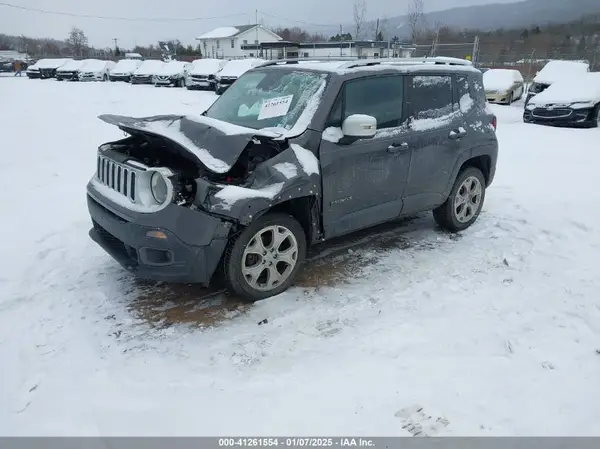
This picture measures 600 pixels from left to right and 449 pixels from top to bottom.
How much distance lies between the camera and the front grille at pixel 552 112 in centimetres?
1327

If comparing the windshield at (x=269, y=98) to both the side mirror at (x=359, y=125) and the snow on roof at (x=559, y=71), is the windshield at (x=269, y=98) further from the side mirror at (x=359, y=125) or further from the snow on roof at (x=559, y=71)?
the snow on roof at (x=559, y=71)

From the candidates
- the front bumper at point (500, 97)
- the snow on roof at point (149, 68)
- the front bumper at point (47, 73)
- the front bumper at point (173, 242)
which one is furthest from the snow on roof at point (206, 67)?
the front bumper at point (173, 242)

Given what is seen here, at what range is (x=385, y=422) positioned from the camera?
2.64 meters

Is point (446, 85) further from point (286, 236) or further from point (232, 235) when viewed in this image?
point (232, 235)

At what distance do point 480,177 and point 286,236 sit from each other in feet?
9.79

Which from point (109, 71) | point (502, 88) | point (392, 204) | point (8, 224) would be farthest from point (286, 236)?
point (109, 71)

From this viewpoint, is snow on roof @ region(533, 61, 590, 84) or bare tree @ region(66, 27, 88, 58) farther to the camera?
bare tree @ region(66, 27, 88, 58)

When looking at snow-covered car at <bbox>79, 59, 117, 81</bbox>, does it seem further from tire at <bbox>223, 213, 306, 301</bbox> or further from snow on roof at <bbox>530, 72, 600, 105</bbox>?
tire at <bbox>223, 213, 306, 301</bbox>

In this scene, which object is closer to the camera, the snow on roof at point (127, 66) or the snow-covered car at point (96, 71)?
the snow on roof at point (127, 66)

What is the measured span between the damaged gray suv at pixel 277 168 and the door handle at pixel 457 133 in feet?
0.05

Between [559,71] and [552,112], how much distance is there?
162 inches

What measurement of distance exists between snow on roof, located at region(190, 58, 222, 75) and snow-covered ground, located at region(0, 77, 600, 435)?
64.5 feet

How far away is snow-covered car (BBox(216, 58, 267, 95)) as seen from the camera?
21320mm

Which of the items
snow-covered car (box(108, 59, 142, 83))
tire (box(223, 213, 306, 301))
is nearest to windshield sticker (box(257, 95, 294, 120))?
tire (box(223, 213, 306, 301))
